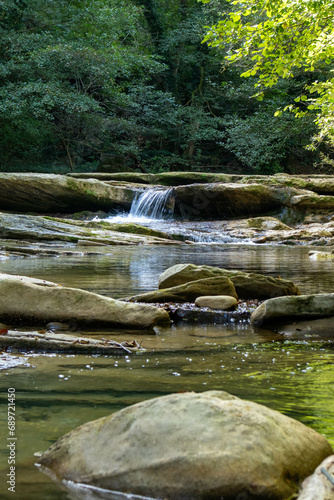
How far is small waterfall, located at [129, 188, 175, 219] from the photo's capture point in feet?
71.3

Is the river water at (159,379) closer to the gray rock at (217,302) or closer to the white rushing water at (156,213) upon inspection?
the gray rock at (217,302)

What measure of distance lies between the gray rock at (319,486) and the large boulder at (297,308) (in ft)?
→ 10.2

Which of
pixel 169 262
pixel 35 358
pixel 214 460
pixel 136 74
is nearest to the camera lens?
pixel 214 460

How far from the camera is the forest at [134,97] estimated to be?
956 inches

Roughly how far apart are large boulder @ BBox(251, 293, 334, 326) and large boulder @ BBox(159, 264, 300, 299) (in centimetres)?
129

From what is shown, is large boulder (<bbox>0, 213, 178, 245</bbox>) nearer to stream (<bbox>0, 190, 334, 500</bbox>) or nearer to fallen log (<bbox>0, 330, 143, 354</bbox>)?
stream (<bbox>0, 190, 334, 500</bbox>)

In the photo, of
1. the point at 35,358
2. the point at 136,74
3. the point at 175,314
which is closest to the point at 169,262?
the point at 175,314

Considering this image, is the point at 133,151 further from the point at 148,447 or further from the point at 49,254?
the point at 148,447

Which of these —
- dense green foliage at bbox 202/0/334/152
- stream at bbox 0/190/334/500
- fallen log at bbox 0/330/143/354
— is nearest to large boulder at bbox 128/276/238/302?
stream at bbox 0/190/334/500

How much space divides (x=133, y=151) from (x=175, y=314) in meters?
25.5

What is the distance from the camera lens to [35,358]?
3559 millimetres

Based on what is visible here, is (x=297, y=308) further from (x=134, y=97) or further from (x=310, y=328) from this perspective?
(x=134, y=97)

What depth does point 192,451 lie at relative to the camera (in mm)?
1763

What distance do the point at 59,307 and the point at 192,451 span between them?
3059 millimetres
